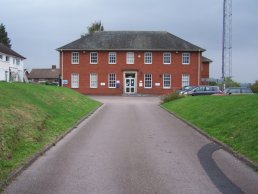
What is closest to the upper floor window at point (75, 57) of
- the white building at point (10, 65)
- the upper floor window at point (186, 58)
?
the white building at point (10, 65)

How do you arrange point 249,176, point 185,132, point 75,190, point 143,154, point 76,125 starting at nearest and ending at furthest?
point 75,190 < point 249,176 < point 143,154 < point 185,132 < point 76,125

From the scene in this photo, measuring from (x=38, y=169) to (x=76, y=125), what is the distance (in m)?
10.1

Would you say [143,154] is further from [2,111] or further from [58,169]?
[2,111]

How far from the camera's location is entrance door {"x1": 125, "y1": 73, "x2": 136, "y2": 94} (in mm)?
62656

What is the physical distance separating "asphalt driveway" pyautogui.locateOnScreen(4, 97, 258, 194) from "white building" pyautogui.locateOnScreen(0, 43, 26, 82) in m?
43.6

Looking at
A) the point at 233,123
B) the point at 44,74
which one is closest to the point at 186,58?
the point at 233,123

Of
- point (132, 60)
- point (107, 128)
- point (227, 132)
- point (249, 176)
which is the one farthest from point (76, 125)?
point (132, 60)

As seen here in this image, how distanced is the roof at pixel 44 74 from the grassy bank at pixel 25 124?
9573 centimetres

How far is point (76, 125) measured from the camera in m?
20.8

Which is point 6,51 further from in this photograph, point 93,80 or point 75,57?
point 93,80

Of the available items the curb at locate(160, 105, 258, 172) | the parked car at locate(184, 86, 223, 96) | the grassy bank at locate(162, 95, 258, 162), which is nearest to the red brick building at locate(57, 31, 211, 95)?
the parked car at locate(184, 86, 223, 96)

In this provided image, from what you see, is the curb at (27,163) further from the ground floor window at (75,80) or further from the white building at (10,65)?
the ground floor window at (75,80)

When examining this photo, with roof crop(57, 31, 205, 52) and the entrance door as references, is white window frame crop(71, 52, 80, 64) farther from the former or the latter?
the entrance door

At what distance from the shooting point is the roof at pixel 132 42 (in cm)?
6253
